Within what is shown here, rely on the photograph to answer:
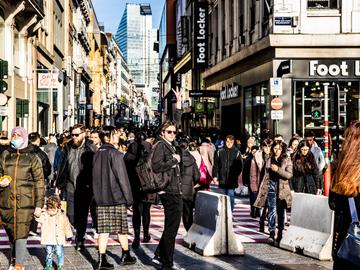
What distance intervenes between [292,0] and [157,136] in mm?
17016

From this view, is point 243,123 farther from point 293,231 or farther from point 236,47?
point 293,231

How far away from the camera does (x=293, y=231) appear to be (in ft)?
35.6

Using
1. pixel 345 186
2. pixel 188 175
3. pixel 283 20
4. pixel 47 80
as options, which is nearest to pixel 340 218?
pixel 345 186

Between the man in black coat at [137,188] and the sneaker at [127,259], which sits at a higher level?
the man in black coat at [137,188]

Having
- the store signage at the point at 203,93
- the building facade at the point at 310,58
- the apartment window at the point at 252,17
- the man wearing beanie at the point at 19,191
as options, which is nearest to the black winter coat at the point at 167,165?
the man wearing beanie at the point at 19,191

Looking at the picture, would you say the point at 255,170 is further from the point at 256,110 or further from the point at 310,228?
the point at 256,110

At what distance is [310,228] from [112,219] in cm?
304

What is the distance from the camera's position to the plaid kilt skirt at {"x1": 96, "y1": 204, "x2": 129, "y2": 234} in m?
9.52

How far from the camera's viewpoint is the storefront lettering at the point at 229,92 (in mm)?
33750

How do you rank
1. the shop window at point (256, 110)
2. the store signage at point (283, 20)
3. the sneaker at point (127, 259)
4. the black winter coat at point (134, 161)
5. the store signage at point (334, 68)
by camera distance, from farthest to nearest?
the shop window at point (256, 110) < the store signage at point (334, 68) < the store signage at point (283, 20) < the black winter coat at point (134, 161) < the sneaker at point (127, 259)

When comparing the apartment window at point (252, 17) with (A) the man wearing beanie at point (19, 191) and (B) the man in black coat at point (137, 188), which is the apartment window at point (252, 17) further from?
(A) the man wearing beanie at point (19, 191)

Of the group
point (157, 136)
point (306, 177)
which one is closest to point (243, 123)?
point (306, 177)

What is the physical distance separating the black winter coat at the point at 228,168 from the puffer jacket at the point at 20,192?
6.08 metres

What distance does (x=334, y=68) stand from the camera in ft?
83.4
